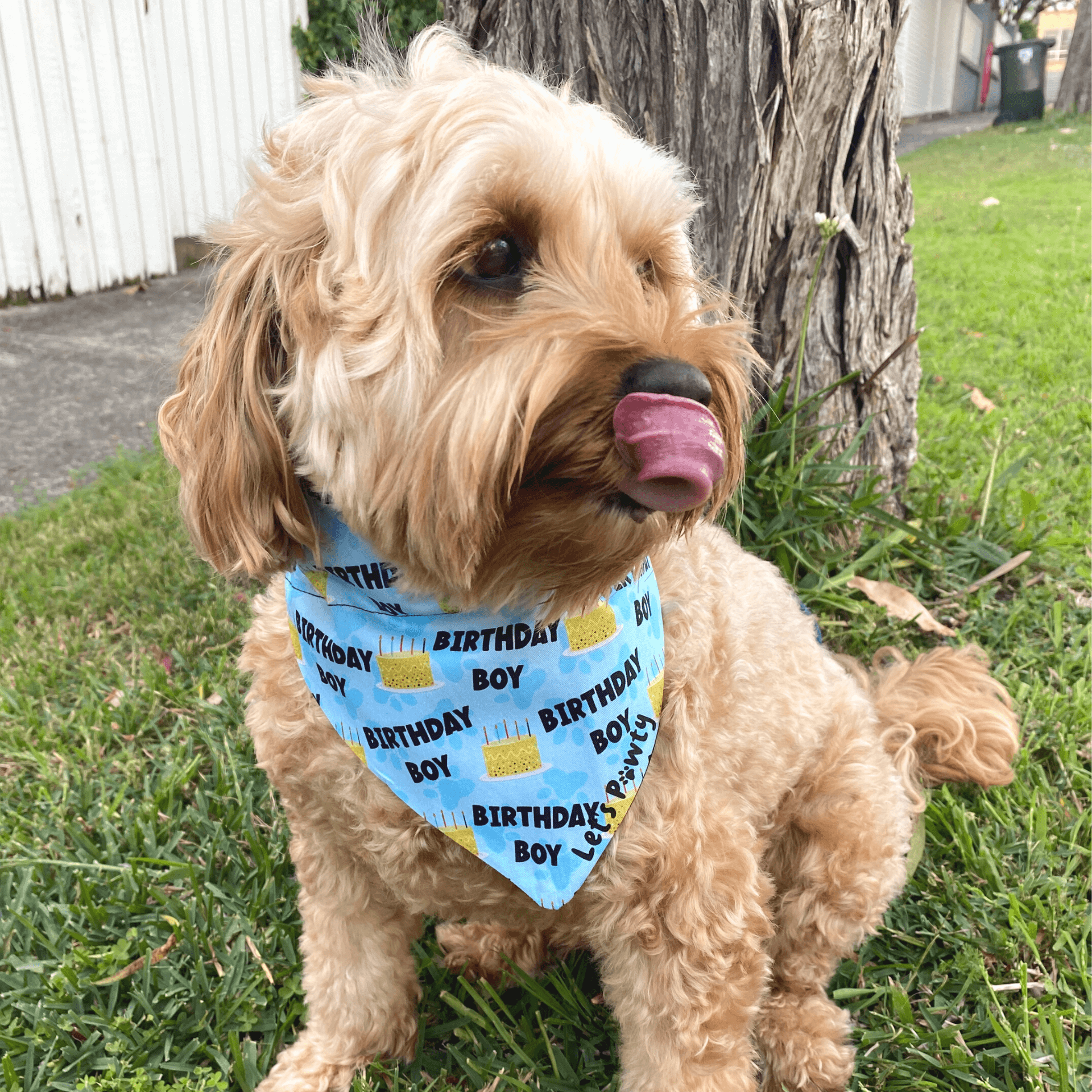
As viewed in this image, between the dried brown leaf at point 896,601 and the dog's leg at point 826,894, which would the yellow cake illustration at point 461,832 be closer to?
the dog's leg at point 826,894

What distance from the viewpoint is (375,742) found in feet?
6.24

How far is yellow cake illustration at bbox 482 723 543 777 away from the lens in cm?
197

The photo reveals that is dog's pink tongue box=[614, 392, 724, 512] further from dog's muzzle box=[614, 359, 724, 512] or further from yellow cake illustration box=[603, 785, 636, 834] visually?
yellow cake illustration box=[603, 785, 636, 834]

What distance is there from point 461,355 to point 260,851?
67.2 inches

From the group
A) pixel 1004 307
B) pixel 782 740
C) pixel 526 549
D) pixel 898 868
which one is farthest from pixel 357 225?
pixel 1004 307

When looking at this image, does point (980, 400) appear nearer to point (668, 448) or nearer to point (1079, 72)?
point (668, 448)

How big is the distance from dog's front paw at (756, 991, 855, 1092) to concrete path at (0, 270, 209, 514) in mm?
3798

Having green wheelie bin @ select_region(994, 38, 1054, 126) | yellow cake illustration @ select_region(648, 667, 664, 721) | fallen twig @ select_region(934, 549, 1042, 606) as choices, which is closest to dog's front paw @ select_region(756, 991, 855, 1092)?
yellow cake illustration @ select_region(648, 667, 664, 721)

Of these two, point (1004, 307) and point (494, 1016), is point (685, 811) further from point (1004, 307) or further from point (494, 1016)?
point (1004, 307)

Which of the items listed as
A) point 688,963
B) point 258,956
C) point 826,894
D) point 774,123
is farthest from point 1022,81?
point 258,956

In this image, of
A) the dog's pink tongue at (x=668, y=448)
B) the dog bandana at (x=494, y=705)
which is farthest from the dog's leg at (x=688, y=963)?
the dog's pink tongue at (x=668, y=448)

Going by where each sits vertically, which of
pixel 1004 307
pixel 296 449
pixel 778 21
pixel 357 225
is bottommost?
pixel 1004 307

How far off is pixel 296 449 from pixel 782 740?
1312 mm

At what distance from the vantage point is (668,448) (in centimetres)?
136
